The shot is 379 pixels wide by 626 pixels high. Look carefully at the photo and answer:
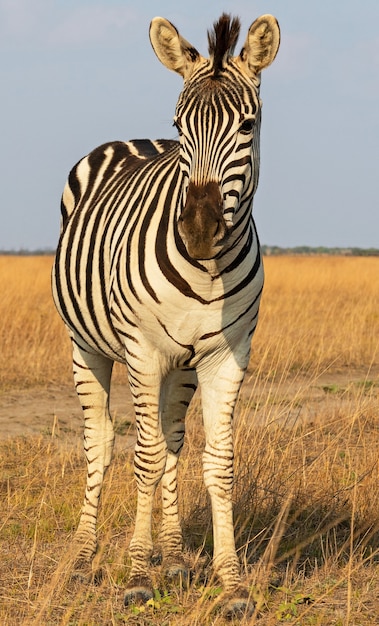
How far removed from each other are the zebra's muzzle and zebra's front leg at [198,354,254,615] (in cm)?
79

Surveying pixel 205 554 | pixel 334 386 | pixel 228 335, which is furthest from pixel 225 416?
pixel 334 386

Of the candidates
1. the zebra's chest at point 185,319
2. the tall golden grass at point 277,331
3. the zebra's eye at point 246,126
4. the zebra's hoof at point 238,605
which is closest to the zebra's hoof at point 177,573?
the zebra's hoof at point 238,605

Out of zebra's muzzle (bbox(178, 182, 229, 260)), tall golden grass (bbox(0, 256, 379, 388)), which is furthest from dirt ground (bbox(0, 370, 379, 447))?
zebra's muzzle (bbox(178, 182, 229, 260))

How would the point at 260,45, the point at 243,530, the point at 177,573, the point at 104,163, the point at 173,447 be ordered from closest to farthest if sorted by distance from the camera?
the point at 260,45 < the point at 177,573 < the point at 173,447 < the point at 243,530 < the point at 104,163

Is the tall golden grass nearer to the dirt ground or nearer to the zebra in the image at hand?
the dirt ground

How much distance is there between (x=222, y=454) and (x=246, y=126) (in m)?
1.42

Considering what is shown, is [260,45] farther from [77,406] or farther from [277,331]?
[277,331]

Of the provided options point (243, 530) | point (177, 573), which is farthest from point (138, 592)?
point (243, 530)

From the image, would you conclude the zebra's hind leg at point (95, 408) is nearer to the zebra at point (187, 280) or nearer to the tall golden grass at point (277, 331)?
the zebra at point (187, 280)

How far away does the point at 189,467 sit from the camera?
6164 millimetres

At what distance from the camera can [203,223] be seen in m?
3.42

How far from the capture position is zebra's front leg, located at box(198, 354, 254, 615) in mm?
4121

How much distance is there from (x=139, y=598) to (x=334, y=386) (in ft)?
21.0

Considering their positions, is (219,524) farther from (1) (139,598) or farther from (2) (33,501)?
(2) (33,501)
